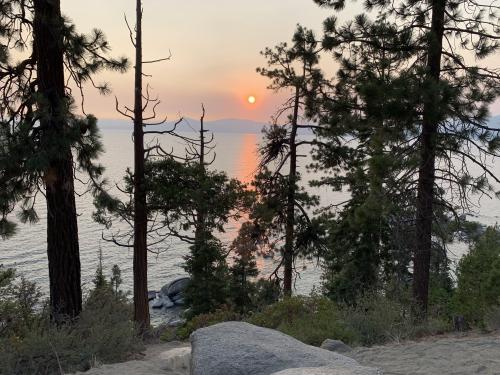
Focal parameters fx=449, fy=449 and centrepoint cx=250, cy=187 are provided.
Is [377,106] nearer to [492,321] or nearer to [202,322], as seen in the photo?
[492,321]

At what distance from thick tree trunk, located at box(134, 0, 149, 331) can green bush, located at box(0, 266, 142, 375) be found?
17.7ft

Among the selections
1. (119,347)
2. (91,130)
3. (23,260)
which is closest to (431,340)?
(119,347)

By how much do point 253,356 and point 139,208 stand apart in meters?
9.96

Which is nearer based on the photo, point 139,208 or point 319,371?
point 319,371

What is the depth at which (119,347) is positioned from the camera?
7.47 metres

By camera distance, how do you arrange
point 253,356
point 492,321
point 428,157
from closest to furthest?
point 253,356 < point 492,321 < point 428,157

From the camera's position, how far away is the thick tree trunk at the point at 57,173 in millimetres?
8641

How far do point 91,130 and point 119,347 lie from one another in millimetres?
4133

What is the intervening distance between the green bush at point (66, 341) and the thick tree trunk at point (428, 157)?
7607mm

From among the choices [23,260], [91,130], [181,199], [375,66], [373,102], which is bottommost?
[23,260]

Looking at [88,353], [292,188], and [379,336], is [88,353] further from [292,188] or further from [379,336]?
[292,188]

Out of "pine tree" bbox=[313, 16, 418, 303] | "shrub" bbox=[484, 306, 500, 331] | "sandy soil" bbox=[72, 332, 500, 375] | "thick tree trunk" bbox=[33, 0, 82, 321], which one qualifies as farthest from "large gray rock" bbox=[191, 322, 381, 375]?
"pine tree" bbox=[313, 16, 418, 303]

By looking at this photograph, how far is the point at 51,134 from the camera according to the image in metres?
8.54

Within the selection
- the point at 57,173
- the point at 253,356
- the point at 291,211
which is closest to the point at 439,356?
the point at 253,356
